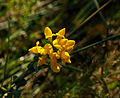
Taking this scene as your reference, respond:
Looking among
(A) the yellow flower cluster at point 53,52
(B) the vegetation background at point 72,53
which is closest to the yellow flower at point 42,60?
(A) the yellow flower cluster at point 53,52

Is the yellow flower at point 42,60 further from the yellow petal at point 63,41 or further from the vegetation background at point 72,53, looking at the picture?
the vegetation background at point 72,53

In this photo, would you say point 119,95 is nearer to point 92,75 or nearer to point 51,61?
point 92,75

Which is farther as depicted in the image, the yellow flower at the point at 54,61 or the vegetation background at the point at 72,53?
the vegetation background at the point at 72,53

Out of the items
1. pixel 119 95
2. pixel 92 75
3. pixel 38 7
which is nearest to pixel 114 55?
pixel 92 75

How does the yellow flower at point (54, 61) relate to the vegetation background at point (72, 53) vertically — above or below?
below

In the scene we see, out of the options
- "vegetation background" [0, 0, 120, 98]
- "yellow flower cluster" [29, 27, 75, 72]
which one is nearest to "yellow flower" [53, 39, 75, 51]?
"yellow flower cluster" [29, 27, 75, 72]

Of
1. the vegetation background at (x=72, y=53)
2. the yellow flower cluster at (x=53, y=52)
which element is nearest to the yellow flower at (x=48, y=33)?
the yellow flower cluster at (x=53, y=52)

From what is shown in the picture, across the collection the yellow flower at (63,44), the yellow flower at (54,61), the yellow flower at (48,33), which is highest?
the yellow flower at (48,33)

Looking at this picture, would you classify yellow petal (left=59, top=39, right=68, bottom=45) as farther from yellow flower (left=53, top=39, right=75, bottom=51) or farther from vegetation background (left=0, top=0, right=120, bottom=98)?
vegetation background (left=0, top=0, right=120, bottom=98)

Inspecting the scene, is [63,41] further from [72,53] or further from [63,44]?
[72,53]

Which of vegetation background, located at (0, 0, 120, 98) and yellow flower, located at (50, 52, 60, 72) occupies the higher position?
vegetation background, located at (0, 0, 120, 98)
